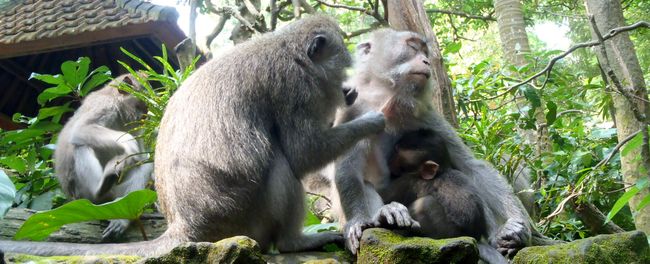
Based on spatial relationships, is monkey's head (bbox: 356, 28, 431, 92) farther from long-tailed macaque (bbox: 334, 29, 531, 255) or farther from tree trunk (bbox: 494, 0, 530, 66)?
tree trunk (bbox: 494, 0, 530, 66)

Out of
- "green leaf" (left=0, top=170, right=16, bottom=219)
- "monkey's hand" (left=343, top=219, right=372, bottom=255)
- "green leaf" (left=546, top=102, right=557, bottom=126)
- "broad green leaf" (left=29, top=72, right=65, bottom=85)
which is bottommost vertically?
"green leaf" (left=546, top=102, right=557, bottom=126)

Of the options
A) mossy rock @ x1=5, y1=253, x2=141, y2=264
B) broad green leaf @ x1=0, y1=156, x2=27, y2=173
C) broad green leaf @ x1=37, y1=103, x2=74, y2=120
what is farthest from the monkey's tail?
broad green leaf @ x1=37, y1=103, x2=74, y2=120

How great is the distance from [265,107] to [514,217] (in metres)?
1.67

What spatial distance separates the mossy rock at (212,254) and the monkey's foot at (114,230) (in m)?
2.79

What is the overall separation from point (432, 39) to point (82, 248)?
3.22 meters

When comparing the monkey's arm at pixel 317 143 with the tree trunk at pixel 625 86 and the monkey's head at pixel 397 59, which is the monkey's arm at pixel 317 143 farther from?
the tree trunk at pixel 625 86

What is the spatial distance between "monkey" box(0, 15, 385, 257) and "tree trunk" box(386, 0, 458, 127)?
138cm

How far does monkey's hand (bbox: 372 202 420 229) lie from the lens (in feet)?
11.4

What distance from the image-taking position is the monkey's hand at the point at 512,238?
3662 mm

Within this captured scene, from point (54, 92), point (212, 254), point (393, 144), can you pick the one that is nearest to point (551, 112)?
point (393, 144)

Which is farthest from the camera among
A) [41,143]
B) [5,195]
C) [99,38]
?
[99,38]

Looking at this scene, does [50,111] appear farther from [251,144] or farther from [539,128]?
[539,128]

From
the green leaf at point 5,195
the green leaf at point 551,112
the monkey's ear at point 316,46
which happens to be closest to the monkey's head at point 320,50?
the monkey's ear at point 316,46

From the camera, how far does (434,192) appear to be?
3.93 metres
